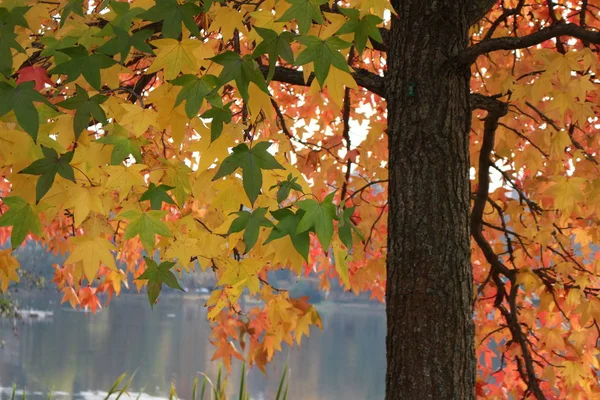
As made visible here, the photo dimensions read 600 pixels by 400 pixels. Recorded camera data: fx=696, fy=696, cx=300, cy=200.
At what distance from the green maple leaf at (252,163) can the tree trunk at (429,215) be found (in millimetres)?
1161

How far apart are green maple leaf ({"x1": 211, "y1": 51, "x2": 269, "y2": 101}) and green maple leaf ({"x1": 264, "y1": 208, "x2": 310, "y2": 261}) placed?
0.96ft

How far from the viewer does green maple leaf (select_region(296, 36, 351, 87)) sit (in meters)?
1.58

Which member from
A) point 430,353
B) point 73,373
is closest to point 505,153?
point 430,353

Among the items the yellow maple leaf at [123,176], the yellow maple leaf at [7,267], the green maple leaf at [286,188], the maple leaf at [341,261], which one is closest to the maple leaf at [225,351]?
the yellow maple leaf at [7,267]

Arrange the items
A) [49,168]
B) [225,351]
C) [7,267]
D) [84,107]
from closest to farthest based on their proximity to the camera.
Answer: [49,168] → [84,107] → [7,267] → [225,351]

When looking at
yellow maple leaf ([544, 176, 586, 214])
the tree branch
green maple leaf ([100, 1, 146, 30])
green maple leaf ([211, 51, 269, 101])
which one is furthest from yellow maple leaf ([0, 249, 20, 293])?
yellow maple leaf ([544, 176, 586, 214])

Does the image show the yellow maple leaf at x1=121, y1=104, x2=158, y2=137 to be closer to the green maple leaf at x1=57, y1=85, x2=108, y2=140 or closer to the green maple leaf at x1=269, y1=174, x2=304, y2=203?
the green maple leaf at x1=57, y1=85, x2=108, y2=140

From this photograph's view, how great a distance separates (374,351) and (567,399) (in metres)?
21.2

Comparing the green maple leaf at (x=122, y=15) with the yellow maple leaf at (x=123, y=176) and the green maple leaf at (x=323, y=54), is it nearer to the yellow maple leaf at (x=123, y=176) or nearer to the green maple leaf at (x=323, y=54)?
the yellow maple leaf at (x=123, y=176)

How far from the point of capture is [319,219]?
1580mm

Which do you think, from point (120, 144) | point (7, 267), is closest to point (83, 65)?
point (120, 144)

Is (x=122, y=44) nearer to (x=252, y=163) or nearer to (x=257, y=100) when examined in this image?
(x=257, y=100)

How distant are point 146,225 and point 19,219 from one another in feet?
1.01

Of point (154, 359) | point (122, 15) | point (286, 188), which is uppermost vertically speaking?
point (122, 15)
